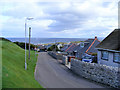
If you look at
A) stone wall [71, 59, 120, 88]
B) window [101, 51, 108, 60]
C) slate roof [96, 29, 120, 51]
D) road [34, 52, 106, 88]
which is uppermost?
slate roof [96, 29, 120, 51]

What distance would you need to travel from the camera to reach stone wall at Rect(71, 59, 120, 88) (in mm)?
15109

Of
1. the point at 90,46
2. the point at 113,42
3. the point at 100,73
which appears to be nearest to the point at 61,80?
the point at 100,73

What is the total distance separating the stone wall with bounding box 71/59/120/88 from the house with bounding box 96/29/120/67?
4.79 m

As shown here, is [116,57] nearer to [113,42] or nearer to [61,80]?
[113,42]

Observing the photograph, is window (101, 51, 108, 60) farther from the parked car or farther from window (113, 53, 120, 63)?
the parked car

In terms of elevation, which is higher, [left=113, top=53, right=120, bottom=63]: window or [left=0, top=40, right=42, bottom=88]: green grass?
[left=113, top=53, right=120, bottom=63]: window

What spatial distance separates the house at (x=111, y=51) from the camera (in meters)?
21.1

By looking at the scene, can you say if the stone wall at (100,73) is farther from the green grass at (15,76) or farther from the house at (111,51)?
the green grass at (15,76)

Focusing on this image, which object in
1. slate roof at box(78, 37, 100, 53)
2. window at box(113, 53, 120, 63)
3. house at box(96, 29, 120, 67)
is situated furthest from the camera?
slate roof at box(78, 37, 100, 53)

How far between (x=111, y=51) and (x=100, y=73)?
6277 millimetres

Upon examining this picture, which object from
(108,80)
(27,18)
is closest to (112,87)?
(108,80)

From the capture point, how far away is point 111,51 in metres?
22.1

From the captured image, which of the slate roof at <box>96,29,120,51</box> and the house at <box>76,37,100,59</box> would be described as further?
the house at <box>76,37,100,59</box>

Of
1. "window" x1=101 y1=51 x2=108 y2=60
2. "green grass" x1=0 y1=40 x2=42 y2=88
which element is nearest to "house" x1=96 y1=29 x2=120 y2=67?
"window" x1=101 y1=51 x2=108 y2=60
